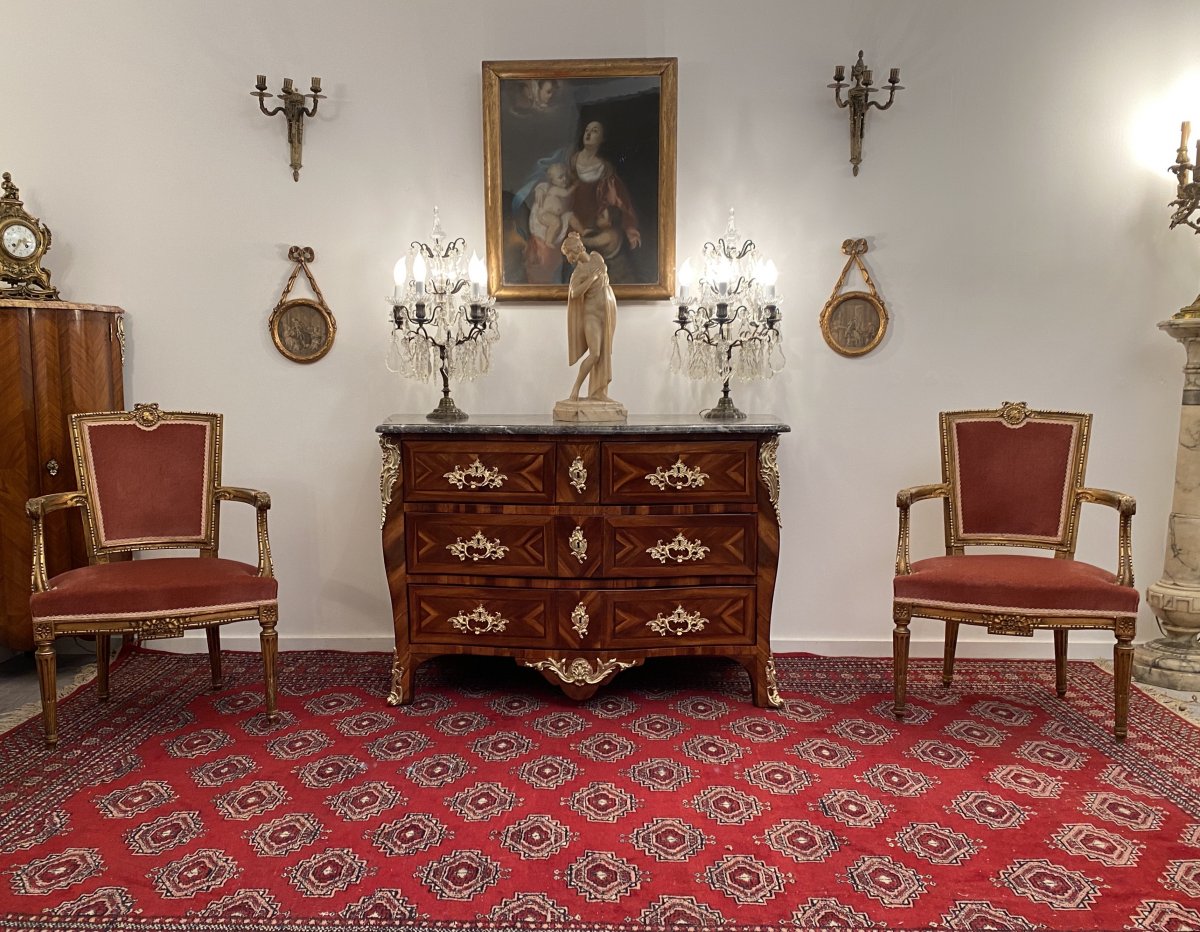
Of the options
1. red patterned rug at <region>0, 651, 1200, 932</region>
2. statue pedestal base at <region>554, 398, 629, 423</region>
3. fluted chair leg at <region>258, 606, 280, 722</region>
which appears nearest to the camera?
red patterned rug at <region>0, 651, 1200, 932</region>

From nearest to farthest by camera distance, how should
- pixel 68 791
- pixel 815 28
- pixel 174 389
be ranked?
pixel 68 791 < pixel 815 28 < pixel 174 389

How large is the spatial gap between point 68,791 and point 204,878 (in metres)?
0.85

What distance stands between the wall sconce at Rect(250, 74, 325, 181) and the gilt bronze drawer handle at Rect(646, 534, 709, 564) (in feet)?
8.34

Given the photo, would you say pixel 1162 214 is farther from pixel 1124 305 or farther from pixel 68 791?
pixel 68 791

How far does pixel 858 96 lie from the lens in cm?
388

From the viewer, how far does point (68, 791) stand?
2.82 metres

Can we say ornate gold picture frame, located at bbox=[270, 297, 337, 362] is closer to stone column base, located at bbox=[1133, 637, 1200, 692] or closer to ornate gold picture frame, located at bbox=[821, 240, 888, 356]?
ornate gold picture frame, located at bbox=[821, 240, 888, 356]

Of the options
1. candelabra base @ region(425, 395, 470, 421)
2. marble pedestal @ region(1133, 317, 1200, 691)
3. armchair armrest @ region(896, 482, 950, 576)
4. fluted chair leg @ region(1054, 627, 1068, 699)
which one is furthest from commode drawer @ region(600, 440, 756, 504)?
marble pedestal @ region(1133, 317, 1200, 691)

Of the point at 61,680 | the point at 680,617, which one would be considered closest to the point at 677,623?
the point at 680,617

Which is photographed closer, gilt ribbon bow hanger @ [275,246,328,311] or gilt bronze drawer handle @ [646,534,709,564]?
gilt bronze drawer handle @ [646,534,709,564]

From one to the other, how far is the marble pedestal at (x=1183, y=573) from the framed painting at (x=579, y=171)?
2404mm

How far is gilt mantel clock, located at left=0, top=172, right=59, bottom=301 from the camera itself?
13.0 feet

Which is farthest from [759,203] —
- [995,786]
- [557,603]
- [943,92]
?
[995,786]

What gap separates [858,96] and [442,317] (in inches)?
86.1
